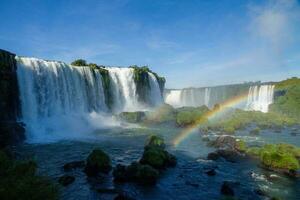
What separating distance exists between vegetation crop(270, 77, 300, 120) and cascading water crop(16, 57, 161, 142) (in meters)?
38.3

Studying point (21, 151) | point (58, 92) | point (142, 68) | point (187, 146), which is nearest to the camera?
point (21, 151)

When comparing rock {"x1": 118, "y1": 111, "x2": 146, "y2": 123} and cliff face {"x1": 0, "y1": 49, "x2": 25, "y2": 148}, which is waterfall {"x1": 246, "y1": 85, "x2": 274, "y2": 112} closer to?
rock {"x1": 118, "y1": 111, "x2": 146, "y2": 123}

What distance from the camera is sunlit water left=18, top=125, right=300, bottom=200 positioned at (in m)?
16.1

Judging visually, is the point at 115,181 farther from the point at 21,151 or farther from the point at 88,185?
the point at 21,151

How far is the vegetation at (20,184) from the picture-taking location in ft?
28.1

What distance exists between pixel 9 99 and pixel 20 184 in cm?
2636

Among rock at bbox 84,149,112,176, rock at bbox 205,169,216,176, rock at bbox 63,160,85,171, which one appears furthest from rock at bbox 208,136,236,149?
rock at bbox 63,160,85,171

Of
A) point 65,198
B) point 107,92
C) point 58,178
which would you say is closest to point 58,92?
point 107,92

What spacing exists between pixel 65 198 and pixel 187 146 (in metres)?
16.4

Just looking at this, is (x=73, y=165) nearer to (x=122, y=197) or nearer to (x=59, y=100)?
(x=122, y=197)

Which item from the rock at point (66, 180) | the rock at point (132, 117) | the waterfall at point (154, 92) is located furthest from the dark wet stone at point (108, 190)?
the waterfall at point (154, 92)

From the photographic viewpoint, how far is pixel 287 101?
64.5 m

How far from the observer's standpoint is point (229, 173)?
19.8m

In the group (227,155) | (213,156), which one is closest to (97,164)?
(213,156)
